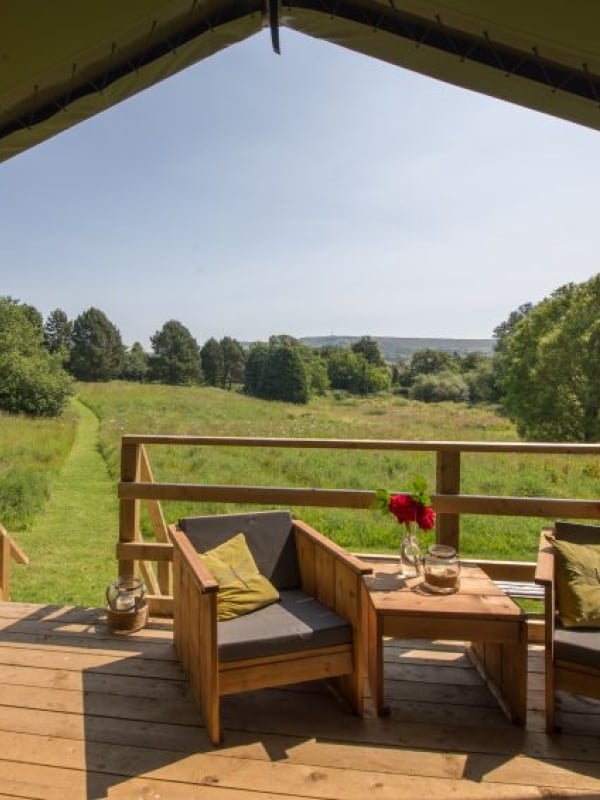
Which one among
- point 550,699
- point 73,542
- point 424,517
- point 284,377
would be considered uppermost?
point 284,377

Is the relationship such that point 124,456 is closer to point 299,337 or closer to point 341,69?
point 341,69

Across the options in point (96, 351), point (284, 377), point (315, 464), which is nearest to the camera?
point (315, 464)

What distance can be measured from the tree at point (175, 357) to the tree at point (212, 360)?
13.2 inches

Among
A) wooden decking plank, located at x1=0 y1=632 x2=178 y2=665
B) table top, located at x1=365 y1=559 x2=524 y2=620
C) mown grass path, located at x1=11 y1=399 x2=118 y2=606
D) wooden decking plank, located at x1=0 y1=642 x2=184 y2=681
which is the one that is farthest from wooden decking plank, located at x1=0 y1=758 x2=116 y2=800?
mown grass path, located at x1=11 y1=399 x2=118 y2=606

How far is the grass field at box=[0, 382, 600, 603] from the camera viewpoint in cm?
614

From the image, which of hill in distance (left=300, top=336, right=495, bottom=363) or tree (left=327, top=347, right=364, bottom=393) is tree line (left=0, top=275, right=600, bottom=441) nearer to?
tree (left=327, top=347, right=364, bottom=393)

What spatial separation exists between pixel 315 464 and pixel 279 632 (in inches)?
287

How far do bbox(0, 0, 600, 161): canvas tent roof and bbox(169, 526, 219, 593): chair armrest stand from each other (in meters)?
1.88

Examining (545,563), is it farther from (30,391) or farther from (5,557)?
(30,391)

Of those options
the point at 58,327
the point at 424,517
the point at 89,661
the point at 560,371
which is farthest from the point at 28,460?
the point at 58,327

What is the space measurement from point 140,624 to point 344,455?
7284 millimetres

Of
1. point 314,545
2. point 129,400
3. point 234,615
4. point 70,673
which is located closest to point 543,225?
point 314,545

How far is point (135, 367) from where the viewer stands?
3155cm

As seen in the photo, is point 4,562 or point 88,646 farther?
point 4,562
